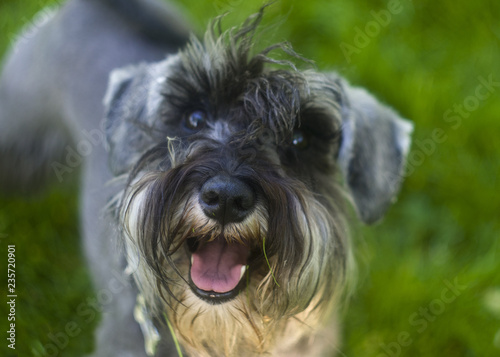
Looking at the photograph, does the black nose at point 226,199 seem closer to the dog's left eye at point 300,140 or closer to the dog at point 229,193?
the dog at point 229,193

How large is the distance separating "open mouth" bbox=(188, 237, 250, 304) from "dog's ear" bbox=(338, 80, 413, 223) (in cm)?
81

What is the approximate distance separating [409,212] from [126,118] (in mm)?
2346

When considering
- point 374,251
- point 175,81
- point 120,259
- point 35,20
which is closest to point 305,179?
point 175,81

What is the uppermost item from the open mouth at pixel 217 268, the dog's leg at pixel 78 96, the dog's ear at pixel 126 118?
the dog's leg at pixel 78 96

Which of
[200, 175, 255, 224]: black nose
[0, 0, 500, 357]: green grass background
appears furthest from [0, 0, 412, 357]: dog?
[0, 0, 500, 357]: green grass background

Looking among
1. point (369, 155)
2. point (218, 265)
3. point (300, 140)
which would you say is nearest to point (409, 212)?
point (369, 155)

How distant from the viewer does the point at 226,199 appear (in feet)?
6.19

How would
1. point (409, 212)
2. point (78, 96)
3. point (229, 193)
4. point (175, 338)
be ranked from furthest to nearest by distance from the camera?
point (409, 212) → point (78, 96) → point (175, 338) → point (229, 193)

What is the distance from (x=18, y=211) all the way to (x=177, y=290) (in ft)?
7.40

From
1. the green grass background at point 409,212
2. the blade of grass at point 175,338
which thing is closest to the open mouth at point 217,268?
the blade of grass at point 175,338

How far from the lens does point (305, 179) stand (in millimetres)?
2410

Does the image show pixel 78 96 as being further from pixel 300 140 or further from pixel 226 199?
pixel 226 199

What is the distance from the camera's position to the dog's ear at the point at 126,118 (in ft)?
8.64

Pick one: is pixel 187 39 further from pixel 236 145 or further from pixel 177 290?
pixel 177 290
